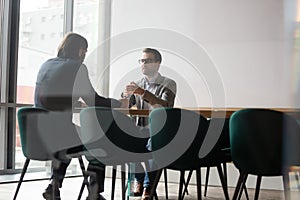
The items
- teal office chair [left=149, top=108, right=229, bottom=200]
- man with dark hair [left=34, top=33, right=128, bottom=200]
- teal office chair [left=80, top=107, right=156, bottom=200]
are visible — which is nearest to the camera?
teal office chair [left=149, top=108, right=229, bottom=200]

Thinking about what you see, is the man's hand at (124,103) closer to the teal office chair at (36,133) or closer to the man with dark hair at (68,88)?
the man with dark hair at (68,88)

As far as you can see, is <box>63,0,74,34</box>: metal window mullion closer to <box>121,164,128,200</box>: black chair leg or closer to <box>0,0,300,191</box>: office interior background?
<box>0,0,300,191</box>: office interior background

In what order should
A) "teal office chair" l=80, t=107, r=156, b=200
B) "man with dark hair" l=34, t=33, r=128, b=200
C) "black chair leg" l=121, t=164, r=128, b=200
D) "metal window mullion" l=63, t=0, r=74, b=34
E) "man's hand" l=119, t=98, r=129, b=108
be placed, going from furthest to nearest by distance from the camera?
"metal window mullion" l=63, t=0, r=74, b=34, "man's hand" l=119, t=98, r=129, b=108, "black chair leg" l=121, t=164, r=128, b=200, "man with dark hair" l=34, t=33, r=128, b=200, "teal office chair" l=80, t=107, r=156, b=200

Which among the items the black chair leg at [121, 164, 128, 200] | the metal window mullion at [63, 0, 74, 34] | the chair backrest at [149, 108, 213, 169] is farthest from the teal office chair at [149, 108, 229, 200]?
the metal window mullion at [63, 0, 74, 34]

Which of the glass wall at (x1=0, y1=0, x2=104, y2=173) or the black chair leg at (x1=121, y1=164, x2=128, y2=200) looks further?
the glass wall at (x1=0, y1=0, x2=104, y2=173)

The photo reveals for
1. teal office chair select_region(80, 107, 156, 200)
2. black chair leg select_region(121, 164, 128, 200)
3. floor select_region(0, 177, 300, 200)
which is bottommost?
floor select_region(0, 177, 300, 200)

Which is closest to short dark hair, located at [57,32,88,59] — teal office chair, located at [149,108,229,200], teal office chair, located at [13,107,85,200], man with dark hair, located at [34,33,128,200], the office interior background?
man with dark hair, located at [34,33,128,200]

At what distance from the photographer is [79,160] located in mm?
2740

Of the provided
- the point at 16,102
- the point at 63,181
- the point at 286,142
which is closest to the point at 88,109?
the point at 63,181

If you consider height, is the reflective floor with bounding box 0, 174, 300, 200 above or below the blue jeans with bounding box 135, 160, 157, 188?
below

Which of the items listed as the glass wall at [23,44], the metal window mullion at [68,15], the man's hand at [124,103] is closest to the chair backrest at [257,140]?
the man's hand at [124,103]

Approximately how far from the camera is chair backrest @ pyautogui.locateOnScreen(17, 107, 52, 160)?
260 centimetres

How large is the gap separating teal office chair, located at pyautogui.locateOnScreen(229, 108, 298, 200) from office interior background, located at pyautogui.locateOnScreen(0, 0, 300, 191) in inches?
68.3

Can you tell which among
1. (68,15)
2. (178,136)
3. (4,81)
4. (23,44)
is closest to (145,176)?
(178,136)
